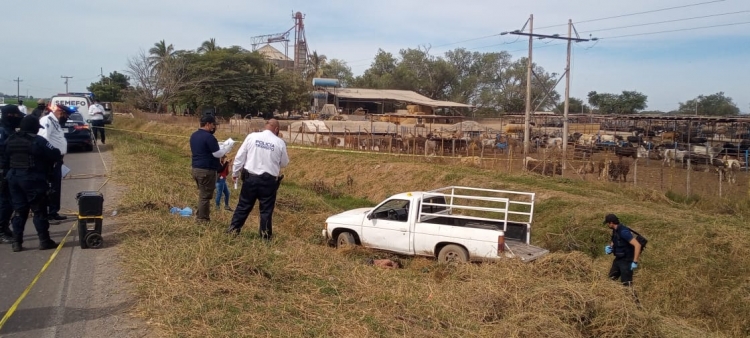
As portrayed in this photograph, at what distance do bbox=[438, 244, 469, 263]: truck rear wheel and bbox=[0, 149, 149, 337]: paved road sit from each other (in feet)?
18.0

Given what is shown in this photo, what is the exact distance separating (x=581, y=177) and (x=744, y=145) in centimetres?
1695

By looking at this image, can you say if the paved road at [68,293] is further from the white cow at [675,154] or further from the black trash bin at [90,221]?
the white cow at [675,154]

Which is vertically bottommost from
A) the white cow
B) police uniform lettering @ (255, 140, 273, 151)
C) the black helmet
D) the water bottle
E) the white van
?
the water bottle

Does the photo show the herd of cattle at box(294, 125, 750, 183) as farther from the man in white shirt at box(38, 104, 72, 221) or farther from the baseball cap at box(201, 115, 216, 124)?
the man in white shirt at box(38, 104, 72, 221)

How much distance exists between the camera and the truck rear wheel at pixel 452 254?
408 inches

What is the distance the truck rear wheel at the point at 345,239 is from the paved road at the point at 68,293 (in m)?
4.85

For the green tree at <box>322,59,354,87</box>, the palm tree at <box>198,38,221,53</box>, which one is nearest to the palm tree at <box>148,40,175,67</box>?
the palm tree at <box>198,38,221,53</box>

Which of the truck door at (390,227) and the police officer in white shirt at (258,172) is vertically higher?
the police officer in white shirt at (258,172)

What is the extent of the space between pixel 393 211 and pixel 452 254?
1662mm

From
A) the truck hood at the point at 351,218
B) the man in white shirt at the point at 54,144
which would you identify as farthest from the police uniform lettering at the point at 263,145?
the truck hood at the point at 351,218

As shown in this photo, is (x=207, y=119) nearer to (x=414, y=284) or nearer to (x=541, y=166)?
(x=414, y=284)

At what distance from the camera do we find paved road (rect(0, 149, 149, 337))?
187 inches

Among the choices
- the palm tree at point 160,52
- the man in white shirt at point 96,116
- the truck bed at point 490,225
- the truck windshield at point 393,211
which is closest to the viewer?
the truck bed at point 490,225

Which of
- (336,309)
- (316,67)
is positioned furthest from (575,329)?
(316,67)
